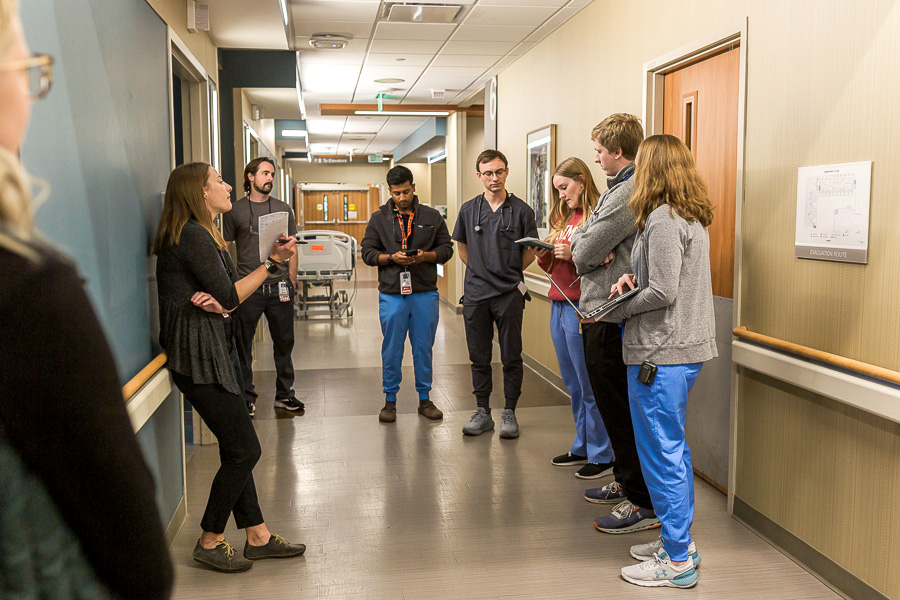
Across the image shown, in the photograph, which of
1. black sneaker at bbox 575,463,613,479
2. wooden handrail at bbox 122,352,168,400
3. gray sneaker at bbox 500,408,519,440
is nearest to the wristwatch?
wooden handrail at bbox 122,352,168,400

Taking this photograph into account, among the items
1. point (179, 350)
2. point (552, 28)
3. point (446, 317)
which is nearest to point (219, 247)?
point (179, 350)

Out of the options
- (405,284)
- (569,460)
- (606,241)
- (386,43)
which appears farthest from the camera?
(386,43)

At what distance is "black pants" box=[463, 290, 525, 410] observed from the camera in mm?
4730

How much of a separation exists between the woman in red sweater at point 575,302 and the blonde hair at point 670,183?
1.13 meters

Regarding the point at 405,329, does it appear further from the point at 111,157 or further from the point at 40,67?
the point at 40,67

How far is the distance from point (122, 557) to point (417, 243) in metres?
4.38

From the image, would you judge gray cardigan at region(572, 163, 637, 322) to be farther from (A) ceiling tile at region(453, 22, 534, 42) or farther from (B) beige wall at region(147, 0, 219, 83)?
(A) ceiling tile at region(453, 22, 534, 42)

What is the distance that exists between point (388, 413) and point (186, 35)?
2709 mm

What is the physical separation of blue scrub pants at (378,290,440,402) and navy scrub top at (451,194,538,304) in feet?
1.56

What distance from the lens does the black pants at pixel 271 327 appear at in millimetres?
5031

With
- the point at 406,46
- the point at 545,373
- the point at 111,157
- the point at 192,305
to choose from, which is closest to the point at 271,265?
the point at 192,305

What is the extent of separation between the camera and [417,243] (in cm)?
511

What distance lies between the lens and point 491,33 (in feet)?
21.1

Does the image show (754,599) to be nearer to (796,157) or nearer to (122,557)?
(796,157)
